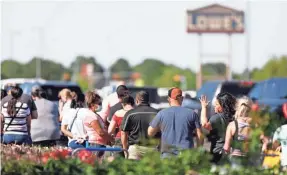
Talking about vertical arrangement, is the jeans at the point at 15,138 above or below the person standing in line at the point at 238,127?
Result: below

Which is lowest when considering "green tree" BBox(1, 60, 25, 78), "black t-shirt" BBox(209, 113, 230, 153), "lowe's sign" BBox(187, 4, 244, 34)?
"black t-shirt" BBox(209, 113, 230, 153)

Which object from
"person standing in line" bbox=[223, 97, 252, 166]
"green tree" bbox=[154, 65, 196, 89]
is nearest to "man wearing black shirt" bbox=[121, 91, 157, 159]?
"person standing in line" bbox=[223, 97, 252, 166]

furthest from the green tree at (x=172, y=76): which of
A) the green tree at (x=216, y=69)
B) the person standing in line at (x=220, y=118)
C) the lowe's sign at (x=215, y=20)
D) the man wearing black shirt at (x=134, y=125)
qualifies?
the person standing in line at (x=220, y=118)

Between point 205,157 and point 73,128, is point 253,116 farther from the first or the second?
point 73,128

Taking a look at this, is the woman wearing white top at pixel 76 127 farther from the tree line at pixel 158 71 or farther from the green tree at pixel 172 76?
the green tree at pixel 172 76

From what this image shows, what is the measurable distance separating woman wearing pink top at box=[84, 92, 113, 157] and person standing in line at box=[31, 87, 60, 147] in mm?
3809

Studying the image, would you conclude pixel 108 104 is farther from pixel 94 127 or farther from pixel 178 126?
pixel 178 126

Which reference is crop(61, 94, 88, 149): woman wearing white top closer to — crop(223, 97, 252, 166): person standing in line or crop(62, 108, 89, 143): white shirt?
crop(62, 108, 89, 143): white shirt

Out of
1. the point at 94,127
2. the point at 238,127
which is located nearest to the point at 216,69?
the point at 94,127

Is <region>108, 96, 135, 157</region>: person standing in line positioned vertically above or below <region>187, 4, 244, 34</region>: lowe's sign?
below

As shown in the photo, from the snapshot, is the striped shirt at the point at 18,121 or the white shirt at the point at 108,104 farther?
the white shirt at the point at 108,104

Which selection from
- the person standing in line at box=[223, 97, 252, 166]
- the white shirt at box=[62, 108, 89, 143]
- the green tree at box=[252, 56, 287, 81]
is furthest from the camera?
the green tree at box=[252, 56, 287, 81]

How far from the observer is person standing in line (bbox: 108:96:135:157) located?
15695 millimetres

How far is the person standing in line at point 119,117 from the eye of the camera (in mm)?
15695
